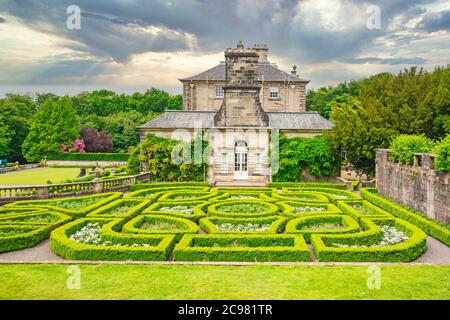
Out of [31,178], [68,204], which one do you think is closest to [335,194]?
[68,204]

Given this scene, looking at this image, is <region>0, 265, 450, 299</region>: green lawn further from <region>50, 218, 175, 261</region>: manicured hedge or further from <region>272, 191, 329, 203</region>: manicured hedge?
<region>272, 191, 329, 203</region>: manicured hedge

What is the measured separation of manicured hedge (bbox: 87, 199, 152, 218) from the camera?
15.5 m

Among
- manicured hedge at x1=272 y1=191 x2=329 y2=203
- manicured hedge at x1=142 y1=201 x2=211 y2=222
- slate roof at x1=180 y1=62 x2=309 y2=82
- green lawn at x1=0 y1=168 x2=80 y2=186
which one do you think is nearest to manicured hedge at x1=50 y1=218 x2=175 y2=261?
manicured hedge at x1=142 y1=201 x2=211 y2=222

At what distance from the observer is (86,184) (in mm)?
22766

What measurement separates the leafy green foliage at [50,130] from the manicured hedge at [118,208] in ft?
139

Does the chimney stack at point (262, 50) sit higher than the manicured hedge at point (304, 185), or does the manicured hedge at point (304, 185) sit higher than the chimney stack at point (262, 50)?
the chimney stack at point (262, 50)

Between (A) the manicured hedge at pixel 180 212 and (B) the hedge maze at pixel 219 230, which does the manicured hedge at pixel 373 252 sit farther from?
(A) the manicured hedge at pixel 180 212

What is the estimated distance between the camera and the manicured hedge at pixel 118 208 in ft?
50.9

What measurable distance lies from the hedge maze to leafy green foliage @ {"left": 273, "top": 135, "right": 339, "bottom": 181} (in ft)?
26.5

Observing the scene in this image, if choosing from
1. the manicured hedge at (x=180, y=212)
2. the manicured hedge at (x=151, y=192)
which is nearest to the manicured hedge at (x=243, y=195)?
the manicured hedge at (x=180, y=212)

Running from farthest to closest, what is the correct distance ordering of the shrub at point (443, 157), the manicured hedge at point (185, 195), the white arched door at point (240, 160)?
the white arched door at point (240, 160)
the manicured hedge at point (185, 195)
the shrub at point (443, 157)

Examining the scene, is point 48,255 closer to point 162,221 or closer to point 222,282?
point 162,221

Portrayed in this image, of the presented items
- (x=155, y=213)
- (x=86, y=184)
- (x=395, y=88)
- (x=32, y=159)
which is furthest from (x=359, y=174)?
(x=32, y=159)

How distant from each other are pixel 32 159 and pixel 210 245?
51.5m
